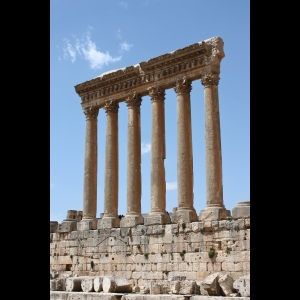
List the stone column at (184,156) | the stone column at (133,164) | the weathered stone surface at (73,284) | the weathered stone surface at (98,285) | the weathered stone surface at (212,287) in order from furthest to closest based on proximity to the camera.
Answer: the stone column at (133,164) → the stone column at (184,156) → the weathered stone surface at (73,284) → the weathered stone surface at (98,285) → the weathered stone surface at (212,287)

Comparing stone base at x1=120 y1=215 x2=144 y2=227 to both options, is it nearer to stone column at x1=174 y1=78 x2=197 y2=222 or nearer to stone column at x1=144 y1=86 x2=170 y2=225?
stone column at x1=144 y1=86 x2=170 y2=225

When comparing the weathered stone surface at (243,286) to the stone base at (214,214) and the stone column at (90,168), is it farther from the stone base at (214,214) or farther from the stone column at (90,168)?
the stone column at (90,168)

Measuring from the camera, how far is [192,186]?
24.5 metres

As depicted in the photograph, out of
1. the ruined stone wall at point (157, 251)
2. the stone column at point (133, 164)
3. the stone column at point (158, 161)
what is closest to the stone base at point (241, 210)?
the ruined stone wall at point (157, 251)

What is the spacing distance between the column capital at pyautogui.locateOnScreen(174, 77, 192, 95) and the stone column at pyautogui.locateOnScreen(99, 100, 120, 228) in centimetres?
509

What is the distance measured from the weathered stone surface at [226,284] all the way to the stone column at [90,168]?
1069cm

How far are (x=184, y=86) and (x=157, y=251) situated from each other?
334 inches

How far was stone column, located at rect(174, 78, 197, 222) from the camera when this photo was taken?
2393cm

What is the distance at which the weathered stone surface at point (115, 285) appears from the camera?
71.1 feet

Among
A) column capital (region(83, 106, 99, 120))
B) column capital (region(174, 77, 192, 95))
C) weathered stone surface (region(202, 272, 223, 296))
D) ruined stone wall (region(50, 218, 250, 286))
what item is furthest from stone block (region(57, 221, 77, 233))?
weathered stone surface (region(202, 272, 223, 296))
